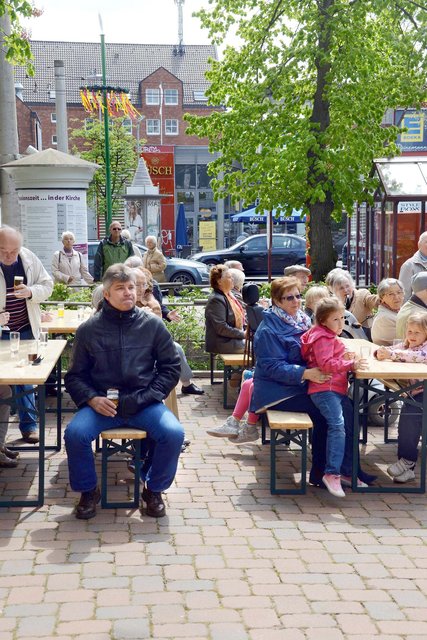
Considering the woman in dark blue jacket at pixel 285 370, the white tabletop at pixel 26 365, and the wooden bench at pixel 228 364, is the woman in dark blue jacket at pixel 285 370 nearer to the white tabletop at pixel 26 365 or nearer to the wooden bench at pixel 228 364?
the white tabletop at pixel 26 365

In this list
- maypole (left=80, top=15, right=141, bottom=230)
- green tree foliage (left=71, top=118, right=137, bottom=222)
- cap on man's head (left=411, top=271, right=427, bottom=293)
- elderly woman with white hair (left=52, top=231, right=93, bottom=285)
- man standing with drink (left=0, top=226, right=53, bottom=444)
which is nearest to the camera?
cap on man's head (left=411, top=271, right=427, bottom=293)

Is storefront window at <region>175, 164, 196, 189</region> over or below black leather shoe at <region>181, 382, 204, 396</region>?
over

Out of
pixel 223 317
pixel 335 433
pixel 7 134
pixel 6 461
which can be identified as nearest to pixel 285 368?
pixel 335 433

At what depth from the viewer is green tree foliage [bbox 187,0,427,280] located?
1514 cm

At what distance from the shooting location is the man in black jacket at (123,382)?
5.82m

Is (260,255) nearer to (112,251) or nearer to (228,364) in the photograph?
(112,251)

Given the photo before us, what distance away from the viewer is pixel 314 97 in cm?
1589

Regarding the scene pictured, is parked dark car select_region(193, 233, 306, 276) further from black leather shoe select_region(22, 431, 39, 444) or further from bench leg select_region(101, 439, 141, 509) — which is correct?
bench leg select_region(101, 439, 141, 509)

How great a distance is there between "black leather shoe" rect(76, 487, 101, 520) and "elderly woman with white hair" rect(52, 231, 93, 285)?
819cm

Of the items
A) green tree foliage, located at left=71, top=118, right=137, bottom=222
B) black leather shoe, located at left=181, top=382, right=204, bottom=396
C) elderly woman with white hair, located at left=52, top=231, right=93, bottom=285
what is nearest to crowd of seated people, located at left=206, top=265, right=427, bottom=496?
black leather shoe, located at left=181, top=382, right=204, bottom=396

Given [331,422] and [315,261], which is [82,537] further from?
[315,261]

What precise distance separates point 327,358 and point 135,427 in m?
1.44

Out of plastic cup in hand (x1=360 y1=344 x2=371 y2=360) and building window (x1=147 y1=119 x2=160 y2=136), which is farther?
building window (x1=147 y1=119 x2=160 y2=136)

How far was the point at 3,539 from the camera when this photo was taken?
5.34 meters
